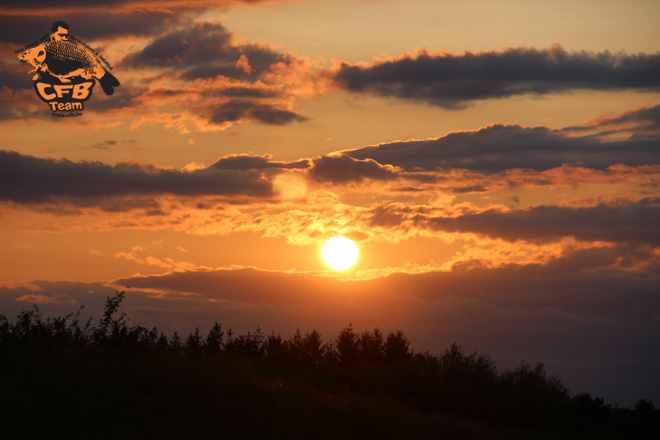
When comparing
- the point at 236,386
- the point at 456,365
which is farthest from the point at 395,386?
the point at 236,386

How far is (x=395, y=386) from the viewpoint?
57469 mm

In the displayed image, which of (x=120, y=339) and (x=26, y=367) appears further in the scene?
(x=120, y=339)

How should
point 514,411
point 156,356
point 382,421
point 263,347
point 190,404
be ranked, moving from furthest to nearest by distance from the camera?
point 263,347
point 514,411
point 382,421
point 156,356
point 190,404

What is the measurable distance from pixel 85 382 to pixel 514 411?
40.8m

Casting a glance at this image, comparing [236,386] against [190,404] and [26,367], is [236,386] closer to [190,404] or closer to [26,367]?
[190,404]

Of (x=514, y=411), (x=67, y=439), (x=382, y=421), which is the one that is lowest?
(x=514, y=411)

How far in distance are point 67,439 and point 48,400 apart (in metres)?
2.35

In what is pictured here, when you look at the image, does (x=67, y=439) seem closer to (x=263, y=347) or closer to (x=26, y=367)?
(x=26, y=367)

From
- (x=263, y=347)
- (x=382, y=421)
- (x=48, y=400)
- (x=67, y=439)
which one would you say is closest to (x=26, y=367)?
(x=48, y=400)

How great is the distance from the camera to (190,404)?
27109 millimetres

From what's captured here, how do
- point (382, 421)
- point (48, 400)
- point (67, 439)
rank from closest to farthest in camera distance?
point (67, 439)
point (48, 400)
point (382, 421)

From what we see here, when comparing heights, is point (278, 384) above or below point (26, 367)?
below

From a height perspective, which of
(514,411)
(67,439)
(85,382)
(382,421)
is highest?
(85,382)

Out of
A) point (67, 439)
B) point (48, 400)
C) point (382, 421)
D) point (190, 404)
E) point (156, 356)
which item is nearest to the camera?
point (67, 439)
